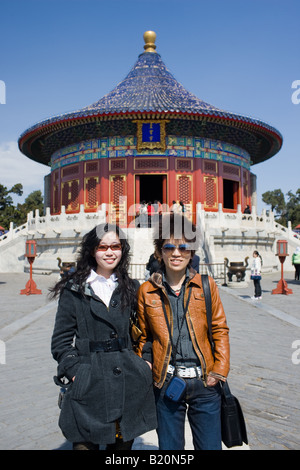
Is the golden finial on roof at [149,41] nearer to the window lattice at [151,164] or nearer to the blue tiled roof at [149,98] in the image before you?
the blue tiled roof at [149,98]

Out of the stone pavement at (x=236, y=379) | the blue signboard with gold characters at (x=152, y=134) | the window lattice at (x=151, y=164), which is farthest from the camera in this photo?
the window lattice at (x=151, y=164)

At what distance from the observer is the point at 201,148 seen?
70.7 feet

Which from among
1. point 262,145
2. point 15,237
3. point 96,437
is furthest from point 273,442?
point 262,145

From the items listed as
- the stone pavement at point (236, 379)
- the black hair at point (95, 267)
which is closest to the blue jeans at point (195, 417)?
the black hair at point (95, 267)

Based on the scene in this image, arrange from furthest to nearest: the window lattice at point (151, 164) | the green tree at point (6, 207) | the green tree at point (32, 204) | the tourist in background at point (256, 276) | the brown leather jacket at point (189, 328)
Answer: the green tree at point (32, 204) → the green tree at point (6, 207) → the window lattice at point (151, 164) → the tourist in background at point (256, 276) → the brown leather jacket at point (189, 328)

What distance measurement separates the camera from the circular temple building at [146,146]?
66.1 ft

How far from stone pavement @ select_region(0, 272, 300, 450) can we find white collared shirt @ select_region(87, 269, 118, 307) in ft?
4.71

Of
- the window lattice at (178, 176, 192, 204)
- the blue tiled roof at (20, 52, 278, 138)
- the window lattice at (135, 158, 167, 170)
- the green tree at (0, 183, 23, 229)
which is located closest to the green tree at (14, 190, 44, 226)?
the green tree at (0, 183, 23, 229)

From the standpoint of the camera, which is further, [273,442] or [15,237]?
[15,237]

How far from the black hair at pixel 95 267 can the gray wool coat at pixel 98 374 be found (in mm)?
46

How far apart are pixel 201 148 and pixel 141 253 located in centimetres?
837

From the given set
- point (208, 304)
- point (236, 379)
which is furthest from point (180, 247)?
point (236, 379)

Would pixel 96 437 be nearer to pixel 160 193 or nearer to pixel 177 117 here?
pixel 177 117
